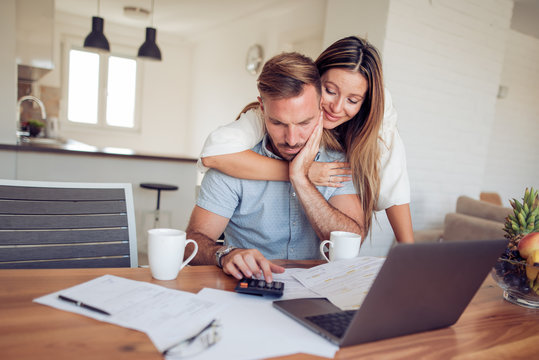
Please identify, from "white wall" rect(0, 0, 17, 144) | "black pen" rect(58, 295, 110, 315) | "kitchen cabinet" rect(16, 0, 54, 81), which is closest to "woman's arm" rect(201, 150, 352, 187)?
"black pen" rect(58, 295, 110, 315)

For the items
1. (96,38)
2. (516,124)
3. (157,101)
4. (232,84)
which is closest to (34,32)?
(96,38)

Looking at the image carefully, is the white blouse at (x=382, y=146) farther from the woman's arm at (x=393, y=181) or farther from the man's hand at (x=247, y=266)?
the man's hand at (x=247, y=266)

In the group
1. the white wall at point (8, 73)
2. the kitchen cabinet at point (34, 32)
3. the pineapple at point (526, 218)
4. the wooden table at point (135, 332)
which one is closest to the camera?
the wooden table at point (135, 332)

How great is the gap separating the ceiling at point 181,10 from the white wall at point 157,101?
1.09ft

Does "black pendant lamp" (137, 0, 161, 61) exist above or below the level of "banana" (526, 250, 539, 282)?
above

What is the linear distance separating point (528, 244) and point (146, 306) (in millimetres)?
846

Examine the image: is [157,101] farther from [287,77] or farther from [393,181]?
[287,77]

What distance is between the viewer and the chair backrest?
113 centimetres

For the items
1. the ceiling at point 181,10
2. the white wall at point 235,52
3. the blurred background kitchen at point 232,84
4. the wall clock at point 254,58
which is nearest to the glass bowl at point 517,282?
the blurred background kitchen at point 232,84

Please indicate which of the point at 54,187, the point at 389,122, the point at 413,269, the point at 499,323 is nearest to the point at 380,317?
the point at 413,269

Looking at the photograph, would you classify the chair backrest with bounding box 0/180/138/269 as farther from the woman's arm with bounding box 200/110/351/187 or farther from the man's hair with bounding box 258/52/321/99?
the man's hair with bounding box 258/52/321/99

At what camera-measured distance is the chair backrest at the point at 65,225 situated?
3.72ft

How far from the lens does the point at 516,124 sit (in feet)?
17.5

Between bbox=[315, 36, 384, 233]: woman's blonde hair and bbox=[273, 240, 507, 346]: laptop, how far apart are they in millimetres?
794
